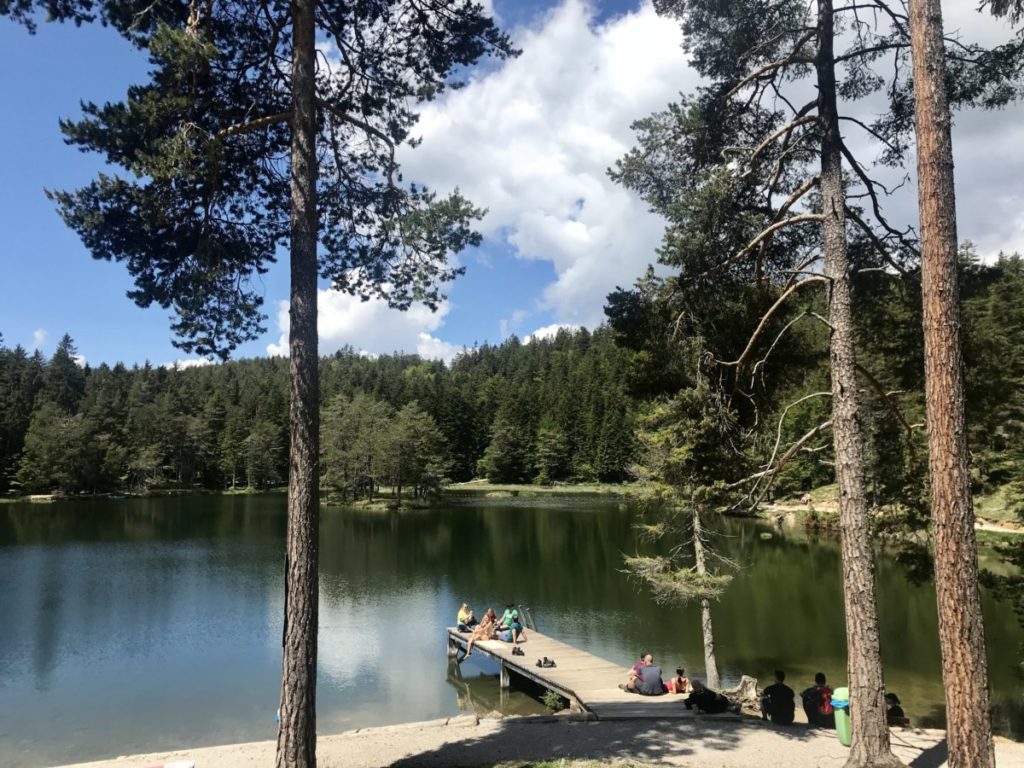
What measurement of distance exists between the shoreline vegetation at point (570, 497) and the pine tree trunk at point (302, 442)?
8.32 metres

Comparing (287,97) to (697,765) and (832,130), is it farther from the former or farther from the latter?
(697,765)

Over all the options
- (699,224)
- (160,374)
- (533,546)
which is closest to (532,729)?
(699,224)

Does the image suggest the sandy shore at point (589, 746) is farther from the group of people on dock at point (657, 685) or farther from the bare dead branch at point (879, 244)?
the bare dead branch at point (879, 244)

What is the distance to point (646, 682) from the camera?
442 inches

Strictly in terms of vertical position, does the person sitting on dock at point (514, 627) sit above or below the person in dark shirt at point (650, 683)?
below

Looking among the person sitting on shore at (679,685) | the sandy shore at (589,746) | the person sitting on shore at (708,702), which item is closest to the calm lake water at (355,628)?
the person sitting on shore at (679,685)

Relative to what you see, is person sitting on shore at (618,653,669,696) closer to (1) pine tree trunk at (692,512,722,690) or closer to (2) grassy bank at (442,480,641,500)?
(1) pine tree trunk at (692,512,722,690)

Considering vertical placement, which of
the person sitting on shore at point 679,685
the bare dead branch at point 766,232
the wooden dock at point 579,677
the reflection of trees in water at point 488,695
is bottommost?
the reflection of trees in water at point 488,695

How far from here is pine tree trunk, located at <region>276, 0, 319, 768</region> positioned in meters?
5.95

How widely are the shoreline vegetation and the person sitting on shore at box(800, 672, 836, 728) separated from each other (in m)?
2.57

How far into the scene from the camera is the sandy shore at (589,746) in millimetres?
7660

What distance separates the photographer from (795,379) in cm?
926

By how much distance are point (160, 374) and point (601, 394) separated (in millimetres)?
61883

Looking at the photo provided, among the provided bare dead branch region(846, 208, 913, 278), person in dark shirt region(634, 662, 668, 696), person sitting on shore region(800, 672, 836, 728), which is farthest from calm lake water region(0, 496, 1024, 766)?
bare dead branch region(846, 208, 913, 278)
